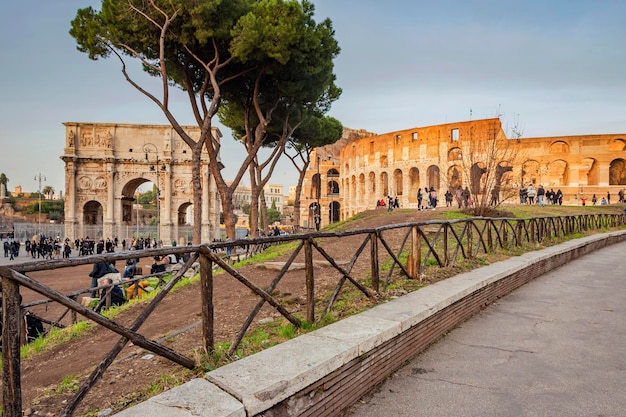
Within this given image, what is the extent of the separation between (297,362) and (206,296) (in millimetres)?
664

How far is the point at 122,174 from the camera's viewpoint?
110ft

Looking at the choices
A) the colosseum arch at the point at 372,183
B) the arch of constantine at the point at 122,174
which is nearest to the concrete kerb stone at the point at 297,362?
the arch of constantine at the point at 122,174

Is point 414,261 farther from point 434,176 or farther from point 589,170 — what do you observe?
point 589,170

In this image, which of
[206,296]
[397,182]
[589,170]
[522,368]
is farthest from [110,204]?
[589,170]

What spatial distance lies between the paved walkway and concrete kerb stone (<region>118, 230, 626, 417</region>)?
0.34 metres

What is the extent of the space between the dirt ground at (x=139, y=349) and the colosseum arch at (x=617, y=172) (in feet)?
114

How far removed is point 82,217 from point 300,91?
2671cm

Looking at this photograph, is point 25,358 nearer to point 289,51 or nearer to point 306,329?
point 306,329

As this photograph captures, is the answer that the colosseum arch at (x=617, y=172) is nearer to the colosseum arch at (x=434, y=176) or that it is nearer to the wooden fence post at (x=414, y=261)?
the colosseum arch at (x=434, y=176)

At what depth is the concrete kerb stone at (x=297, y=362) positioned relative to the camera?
1906 millimetres

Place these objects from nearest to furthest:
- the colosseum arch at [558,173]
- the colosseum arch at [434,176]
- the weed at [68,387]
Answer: the weed at [68,387] < the colosseum arch at [558,173] < the colosseum arch at [434,176]

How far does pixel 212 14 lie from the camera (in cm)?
1180

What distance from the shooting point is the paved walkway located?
8.13ft

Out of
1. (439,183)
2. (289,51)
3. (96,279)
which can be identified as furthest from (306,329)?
(439,183)
